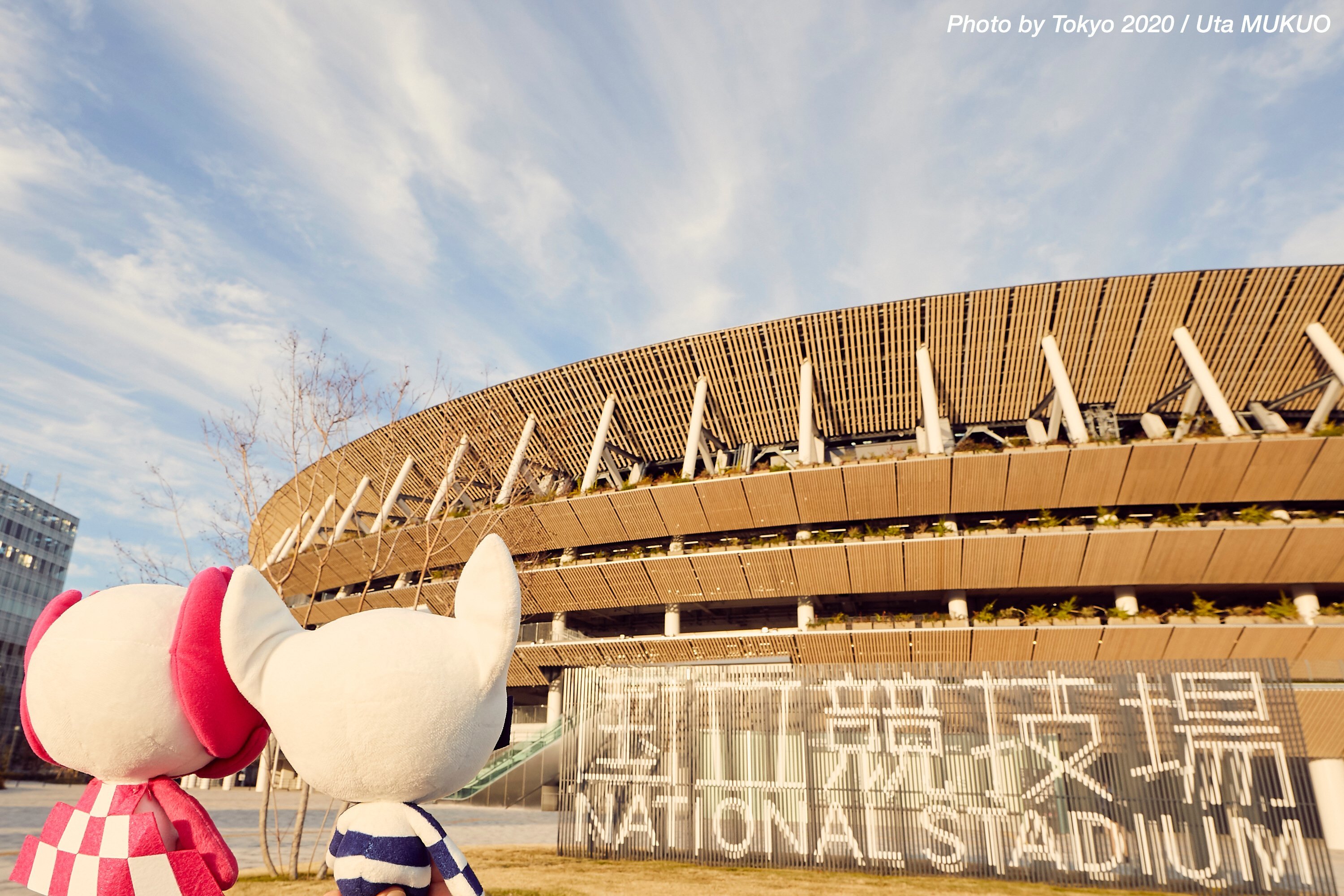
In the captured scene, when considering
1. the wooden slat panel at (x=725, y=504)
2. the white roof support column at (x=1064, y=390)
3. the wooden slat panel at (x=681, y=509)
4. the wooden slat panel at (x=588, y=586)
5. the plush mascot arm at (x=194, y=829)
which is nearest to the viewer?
the plush mascot arm at (x=194, y=829)

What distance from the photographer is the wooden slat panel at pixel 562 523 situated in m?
21.3

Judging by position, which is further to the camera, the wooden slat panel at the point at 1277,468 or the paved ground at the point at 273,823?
the wooden slat panel at the point at 1277,468

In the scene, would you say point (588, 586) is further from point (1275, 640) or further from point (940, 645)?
point (1275, 640)

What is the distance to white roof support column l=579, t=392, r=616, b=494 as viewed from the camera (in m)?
22.4

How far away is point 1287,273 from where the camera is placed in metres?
18.3

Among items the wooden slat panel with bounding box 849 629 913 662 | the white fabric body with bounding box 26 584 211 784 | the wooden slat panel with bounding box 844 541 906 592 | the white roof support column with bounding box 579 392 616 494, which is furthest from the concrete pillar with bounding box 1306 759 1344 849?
the white fabric body with bounding box 26 584 211 784

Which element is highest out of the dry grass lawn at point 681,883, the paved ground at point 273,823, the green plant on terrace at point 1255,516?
the green plant on terrace at point 1255,516

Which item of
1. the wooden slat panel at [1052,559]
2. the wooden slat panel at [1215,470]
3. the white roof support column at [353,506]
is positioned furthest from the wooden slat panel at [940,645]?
the white roof support column at [353,506]

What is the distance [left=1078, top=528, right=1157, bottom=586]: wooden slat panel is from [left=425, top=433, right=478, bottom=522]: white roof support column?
15604 millimetres

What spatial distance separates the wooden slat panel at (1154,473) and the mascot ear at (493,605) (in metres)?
18.0

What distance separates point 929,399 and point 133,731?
793 inches

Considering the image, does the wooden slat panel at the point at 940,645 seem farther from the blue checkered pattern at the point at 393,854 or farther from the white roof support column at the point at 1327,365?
the blue checkered pattern at the point at 393,854

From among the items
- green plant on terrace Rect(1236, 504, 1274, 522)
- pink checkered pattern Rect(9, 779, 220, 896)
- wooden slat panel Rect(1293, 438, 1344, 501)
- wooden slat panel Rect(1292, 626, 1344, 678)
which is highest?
wooden slat panel Rect(1293, 438, 1344, 501)

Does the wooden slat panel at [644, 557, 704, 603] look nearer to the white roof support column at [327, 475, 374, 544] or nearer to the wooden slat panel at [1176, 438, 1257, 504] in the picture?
the white roof support column at [327, 475, 374, 544]
